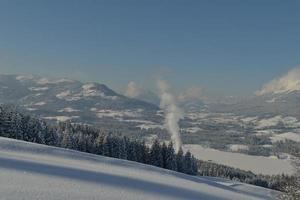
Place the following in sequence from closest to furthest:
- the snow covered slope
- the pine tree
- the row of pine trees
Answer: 1. the snow covered slope
2. the row of pine trees
3. the pine tree

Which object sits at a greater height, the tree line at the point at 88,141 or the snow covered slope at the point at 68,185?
the tree line at the point at 88,141

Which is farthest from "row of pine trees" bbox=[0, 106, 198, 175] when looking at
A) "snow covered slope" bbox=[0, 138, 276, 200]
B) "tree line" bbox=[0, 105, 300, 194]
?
"snow covered slope" bbox=[0, 138, 276, 200]

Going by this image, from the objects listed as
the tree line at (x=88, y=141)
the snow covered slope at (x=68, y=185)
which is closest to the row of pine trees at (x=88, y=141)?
the tree line at (x=88, y=141)

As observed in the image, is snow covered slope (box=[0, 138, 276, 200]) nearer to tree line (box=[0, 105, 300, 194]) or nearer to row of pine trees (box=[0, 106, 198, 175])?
row of pine trees (box=[0, 106, 198, 175])

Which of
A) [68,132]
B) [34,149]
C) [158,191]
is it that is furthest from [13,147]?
[68,132]

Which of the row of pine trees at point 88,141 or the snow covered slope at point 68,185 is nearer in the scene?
the snow covered slope at point 68,185

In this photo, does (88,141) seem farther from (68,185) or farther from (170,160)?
(68,185)

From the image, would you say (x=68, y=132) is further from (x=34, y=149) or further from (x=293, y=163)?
(x=293, y=163)

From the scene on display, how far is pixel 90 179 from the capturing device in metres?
31.9

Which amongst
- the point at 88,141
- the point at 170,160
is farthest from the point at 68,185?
the point at 170,160

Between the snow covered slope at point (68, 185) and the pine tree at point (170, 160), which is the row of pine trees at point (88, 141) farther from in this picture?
the snow covered slope at point (68, 185)

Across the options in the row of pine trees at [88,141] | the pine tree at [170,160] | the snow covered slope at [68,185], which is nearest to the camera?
the snow covered slope at [68,185]

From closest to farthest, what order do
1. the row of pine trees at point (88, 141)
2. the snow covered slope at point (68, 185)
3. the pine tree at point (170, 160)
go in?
the snow covered slope at point (68, 185), the row of pine trees at point (88, 141), the pine tree at point (170, 160)

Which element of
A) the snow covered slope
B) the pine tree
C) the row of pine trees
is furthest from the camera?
the pine tree
